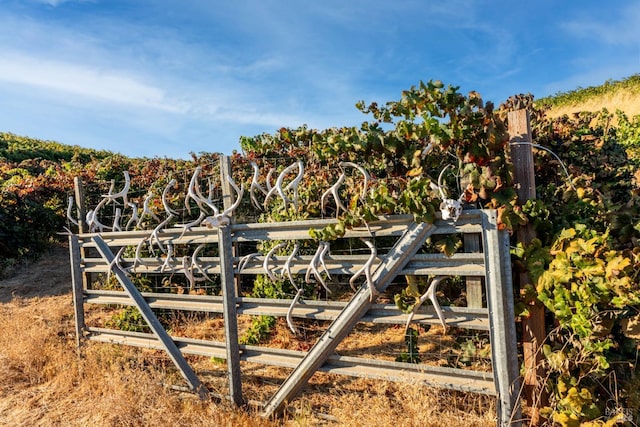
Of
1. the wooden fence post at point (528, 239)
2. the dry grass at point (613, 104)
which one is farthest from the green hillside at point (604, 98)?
the wooden fence post at point (528, 239)

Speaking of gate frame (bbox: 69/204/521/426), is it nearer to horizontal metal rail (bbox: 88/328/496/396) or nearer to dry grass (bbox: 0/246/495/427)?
horizontal metal rail (bbox: 88/328/496/396)

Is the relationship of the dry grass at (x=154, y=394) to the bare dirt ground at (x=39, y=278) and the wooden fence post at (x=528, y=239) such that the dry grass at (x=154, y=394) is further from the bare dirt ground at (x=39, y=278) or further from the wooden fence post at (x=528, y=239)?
the bare dirt ground at (x=39, y=278)

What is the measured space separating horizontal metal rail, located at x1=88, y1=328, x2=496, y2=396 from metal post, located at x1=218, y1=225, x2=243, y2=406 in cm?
11

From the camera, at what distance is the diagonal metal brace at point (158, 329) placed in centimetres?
413

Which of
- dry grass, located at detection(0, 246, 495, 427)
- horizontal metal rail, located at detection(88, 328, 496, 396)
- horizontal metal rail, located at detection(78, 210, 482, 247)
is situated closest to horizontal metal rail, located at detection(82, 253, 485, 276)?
horizontal metal rail, located at detection(78, 210, 482, 247)

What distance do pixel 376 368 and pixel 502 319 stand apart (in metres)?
1.02

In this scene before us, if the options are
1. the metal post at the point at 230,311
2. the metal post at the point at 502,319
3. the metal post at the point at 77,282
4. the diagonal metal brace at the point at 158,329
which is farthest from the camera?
the metal post at the point at 77,282

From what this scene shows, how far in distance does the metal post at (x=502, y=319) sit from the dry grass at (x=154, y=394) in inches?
12.2

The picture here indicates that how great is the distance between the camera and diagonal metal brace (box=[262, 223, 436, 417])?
2.98m

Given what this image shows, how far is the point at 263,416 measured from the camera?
3.59 m

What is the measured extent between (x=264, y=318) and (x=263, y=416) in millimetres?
1557

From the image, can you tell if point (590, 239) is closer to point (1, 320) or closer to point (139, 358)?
point (139, 358)

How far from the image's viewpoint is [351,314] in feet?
10.5

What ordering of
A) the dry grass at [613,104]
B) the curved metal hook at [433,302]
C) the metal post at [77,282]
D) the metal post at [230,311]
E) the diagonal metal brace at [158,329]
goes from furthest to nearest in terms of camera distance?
the dry grass at [613,104]
the metal post at [77,282]
the diagonal metal brace at [158,329]
the metal post at [230,311]
the curved metal hook at [433,302]
